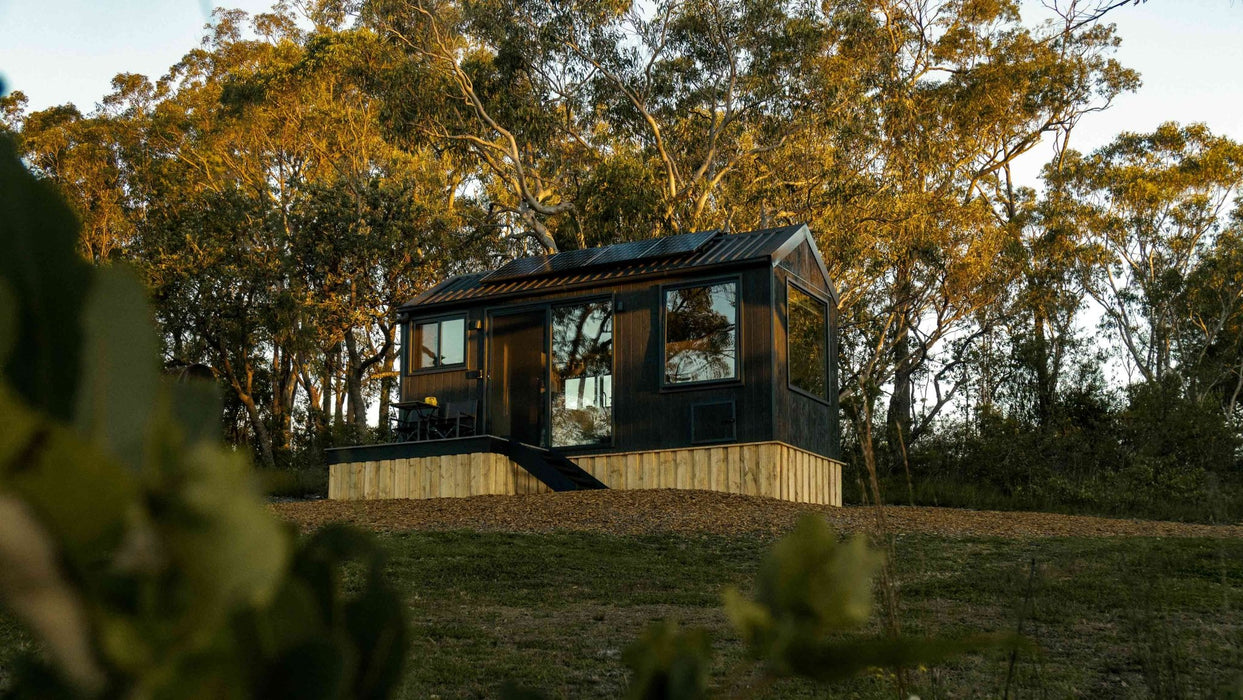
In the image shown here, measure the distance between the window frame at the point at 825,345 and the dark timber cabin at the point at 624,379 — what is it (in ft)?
0.12

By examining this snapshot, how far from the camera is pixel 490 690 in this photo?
14.3 feet

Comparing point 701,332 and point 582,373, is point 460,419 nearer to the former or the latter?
point 582,373

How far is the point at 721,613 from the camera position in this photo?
611cm

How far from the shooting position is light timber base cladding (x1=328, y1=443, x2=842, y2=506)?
46.0 feet

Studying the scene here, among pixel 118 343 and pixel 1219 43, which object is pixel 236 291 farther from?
pixel 118 343

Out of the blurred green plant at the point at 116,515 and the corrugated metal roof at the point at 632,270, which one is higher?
the corrugated metal roof at the point at 632,270

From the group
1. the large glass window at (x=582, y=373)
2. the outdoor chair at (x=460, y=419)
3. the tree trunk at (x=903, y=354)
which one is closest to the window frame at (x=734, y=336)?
the large glass window at (x=582, y=373)

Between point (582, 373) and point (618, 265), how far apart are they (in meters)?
1.55

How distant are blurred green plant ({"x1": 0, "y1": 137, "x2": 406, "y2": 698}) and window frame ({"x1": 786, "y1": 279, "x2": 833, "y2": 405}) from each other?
14.5 meters

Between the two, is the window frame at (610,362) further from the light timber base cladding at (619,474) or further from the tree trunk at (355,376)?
the tree trunk at (355,376)

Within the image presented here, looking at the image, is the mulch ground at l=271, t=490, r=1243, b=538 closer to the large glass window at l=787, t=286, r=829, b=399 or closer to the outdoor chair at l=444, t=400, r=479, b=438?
the outdoor chair at l=444, t=400, r=479, b=438

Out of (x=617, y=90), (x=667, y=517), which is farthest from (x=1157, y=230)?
(x=667, y=517)

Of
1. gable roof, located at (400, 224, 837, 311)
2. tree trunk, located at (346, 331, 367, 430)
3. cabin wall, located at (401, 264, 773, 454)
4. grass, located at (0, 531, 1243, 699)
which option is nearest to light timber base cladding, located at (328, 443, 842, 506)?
cabin wall, located at (401, 264, 773, 454)

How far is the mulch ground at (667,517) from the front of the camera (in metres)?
10.5
